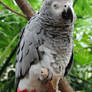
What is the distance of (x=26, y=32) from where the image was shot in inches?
31.8

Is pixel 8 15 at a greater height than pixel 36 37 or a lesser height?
greater

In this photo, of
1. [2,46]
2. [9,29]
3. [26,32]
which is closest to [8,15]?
[9,29]

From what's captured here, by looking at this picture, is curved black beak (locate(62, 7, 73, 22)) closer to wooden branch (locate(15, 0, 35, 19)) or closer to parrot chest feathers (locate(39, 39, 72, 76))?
parrot chest feathers (locate(39, 39, 72, 76))

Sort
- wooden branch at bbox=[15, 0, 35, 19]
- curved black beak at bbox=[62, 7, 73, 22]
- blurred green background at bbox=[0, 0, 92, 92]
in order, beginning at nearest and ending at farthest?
1. curved black beak at bbox=[62, 7, 73, 22]
2. wooden branch at bbox=[15, 0, 35, 19]
3. blurred green background at bbox=[0, 0, 92, 92]

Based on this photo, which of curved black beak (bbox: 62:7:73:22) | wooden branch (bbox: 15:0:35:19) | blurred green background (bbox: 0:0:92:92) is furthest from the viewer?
blurred green background (bbox: 0:0:92:92)

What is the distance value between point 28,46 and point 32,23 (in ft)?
0.35

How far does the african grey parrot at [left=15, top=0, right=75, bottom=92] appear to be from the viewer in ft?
2.31

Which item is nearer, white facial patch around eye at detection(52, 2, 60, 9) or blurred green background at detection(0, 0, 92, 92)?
white facial patch around eye at detection(52, 2, 60, 9)

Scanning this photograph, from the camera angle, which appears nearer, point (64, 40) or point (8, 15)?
point (64, 40)

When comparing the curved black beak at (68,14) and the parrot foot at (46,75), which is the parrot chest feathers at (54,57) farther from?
the curved black beak at (68,14)

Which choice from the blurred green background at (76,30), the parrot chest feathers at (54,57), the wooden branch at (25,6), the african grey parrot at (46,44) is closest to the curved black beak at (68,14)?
the african grey parrot at (46,44)

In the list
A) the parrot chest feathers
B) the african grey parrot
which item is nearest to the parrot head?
the african grey parrot

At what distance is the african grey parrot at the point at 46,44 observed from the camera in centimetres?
70

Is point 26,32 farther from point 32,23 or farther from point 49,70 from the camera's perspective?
point 49,70
